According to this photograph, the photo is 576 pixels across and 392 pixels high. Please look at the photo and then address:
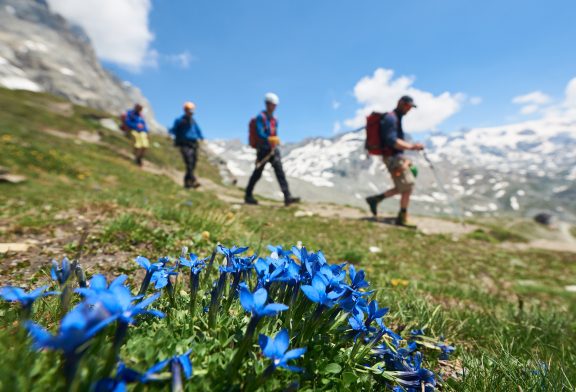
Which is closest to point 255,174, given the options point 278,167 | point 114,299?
point 278,167

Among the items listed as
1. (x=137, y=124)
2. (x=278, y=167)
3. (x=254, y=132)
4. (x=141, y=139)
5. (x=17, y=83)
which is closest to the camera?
(x=254, y=132)

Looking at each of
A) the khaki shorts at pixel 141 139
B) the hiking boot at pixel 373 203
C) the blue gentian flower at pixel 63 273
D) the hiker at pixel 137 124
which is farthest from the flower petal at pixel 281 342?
the khaki shorts at pixel 141 139

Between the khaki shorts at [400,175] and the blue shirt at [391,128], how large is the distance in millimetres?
401

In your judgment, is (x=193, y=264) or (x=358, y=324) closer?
(x=358, y=324)

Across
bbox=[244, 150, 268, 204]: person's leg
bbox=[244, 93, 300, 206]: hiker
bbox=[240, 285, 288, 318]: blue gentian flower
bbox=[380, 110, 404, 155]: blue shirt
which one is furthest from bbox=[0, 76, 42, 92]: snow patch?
bbox=[240, 285, 288, 318]: blue gentian flower

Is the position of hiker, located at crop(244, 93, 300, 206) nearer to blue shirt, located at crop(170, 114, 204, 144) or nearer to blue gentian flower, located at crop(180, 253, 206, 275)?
blue shirt, located at crop(170, 114, 204, 144)

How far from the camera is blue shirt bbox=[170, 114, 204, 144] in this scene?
18469 millimetres

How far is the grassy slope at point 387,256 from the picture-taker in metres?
3.42

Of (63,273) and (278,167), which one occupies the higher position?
(278,167)

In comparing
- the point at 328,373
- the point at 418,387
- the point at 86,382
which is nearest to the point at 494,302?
Answer: the point at 418,387

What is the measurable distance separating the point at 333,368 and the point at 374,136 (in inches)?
500

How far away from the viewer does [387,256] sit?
30.1 feet

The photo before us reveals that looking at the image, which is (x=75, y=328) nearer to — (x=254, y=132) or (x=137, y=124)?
(x=254, y=132)

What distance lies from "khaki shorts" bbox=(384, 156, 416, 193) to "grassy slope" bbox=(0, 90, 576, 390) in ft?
6.01
